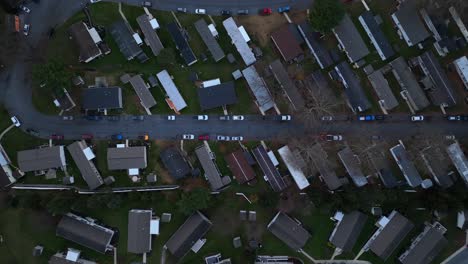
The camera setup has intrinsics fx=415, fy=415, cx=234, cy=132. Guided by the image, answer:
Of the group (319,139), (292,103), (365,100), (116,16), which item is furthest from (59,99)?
(365,100)

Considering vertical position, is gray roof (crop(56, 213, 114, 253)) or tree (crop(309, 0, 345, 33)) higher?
tree (crop(309, 0, 345, 33))

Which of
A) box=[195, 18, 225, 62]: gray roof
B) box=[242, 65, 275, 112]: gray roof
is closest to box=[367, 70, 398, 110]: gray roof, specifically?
box=[242, 65, 275, 112]: gray roof

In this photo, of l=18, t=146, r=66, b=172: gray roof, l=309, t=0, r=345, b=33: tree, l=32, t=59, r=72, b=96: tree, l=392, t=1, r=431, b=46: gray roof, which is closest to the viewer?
l=32, t=59, r=72, b=96: tree

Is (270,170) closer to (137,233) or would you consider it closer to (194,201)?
(194,201)

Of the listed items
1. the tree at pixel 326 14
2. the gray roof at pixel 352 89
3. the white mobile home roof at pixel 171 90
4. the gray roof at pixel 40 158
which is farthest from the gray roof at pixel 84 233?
the tree at pixel 326 14

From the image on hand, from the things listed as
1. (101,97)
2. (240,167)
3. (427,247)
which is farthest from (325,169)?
(101,97)

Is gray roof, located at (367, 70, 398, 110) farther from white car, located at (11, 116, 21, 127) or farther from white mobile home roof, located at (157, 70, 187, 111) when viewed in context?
white car, located at (11, 116, 21, 127)

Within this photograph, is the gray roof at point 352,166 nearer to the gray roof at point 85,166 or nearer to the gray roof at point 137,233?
the gray roof at point 137,233
